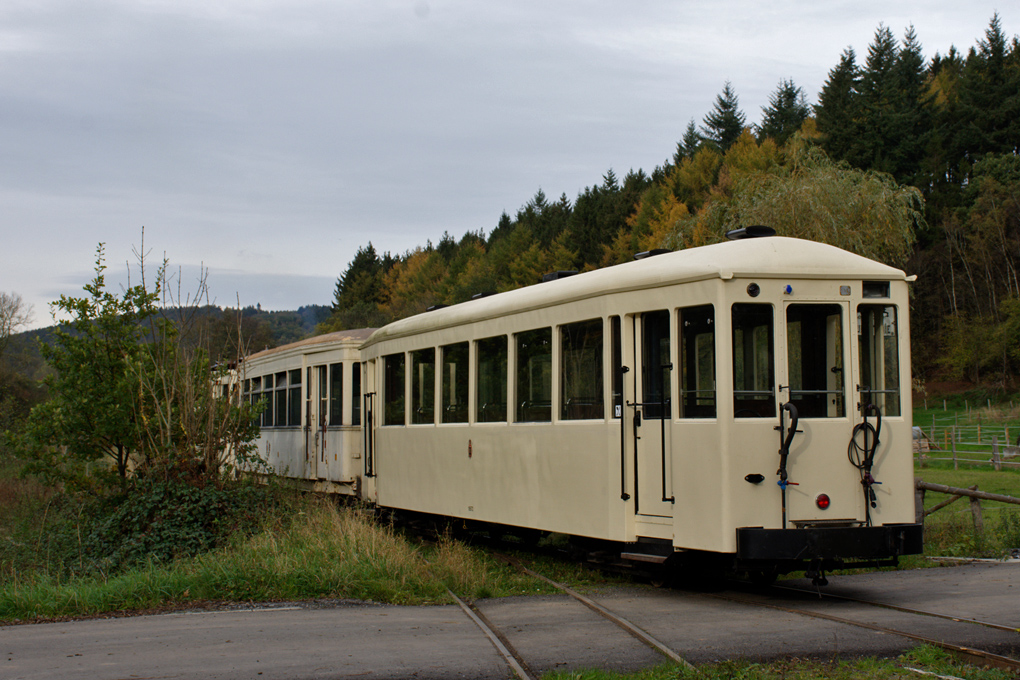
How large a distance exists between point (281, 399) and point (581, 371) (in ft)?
34.8

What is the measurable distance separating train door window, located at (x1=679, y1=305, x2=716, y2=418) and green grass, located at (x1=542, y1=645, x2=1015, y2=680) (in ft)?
8.08

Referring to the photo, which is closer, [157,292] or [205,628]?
[205,628]

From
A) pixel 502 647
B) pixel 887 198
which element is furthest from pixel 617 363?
pixel 887 198

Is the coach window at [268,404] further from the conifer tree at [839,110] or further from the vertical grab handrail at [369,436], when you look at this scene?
the conifer tree at [839,110]

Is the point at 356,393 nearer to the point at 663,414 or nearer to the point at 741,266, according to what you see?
the point at 663,414

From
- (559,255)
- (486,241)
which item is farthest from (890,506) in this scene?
(486,241)

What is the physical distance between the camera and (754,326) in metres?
8.10

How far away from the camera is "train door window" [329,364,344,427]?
52.5 ft

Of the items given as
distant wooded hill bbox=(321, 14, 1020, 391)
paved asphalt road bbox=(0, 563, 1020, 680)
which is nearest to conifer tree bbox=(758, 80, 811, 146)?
distant wooded hill bbox=(321, 14, 1020, 391)

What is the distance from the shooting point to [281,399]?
61.5ft

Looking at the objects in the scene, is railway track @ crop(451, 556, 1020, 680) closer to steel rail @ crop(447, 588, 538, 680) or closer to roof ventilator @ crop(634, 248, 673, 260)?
steel rail @ crop(447, 588, 538, 680)

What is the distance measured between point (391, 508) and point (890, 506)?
7.90m

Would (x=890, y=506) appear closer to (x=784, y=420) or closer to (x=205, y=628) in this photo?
(x=784, y=420)

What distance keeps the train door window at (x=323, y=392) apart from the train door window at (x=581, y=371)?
25.3 ft
